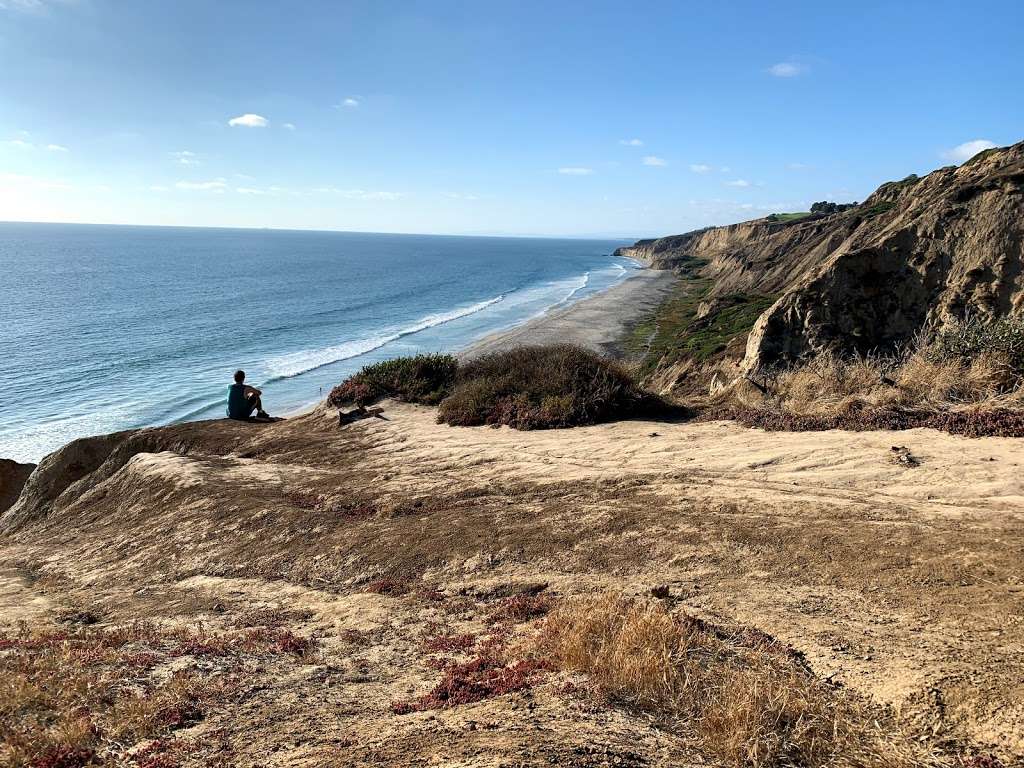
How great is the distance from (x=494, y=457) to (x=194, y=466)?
21.9 ft

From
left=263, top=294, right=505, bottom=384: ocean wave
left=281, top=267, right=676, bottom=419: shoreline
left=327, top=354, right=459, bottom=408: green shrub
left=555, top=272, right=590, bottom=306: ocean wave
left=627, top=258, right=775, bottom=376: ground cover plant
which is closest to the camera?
left=327, top=354, right=459, bottom=408: green shrub

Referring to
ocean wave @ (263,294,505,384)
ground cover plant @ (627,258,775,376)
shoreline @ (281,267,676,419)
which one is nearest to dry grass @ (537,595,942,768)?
ground cover plant @ (627,258,775,376)

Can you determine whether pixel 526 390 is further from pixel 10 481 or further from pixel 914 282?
pixel 10 481

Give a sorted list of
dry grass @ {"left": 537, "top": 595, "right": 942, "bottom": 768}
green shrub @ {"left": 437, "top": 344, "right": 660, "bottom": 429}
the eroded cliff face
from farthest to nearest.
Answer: the eroded cliff face → green shrub @ {"left": 437, "top": 344, "right": 660, "bottom": 429} → dry grass @ {"left": 537, "top": 595, "right": 942, "bottom": 768}

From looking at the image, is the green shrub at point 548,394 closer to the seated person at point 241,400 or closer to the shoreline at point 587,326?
the seated person at point 241,400

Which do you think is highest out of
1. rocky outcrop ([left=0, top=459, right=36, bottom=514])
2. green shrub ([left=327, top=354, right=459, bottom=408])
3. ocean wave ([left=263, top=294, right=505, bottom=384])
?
green shrub ([left=327, top=354, right=459, bottom=408])

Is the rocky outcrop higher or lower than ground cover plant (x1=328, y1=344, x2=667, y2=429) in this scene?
lower

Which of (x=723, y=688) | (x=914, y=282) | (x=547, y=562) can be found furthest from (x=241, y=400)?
(x=914, y=282)

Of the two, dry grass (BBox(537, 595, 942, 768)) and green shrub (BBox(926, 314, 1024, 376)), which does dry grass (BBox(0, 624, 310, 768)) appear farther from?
green shrub (BBox(926, 314, 1024, 376))

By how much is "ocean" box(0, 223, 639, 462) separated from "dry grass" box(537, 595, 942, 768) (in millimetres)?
29343

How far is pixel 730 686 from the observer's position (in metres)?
4.19

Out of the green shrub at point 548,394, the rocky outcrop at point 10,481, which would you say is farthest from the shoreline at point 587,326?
the green shrub at point 548,394

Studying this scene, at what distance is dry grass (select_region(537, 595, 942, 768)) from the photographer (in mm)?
3646

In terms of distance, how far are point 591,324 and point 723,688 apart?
51645 mm
